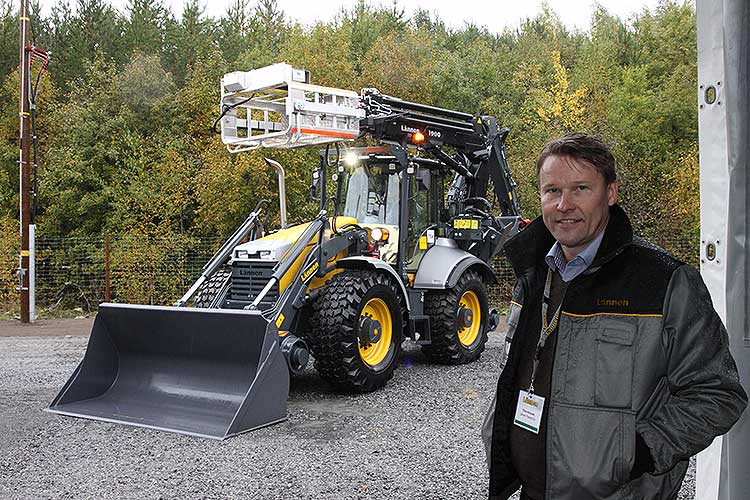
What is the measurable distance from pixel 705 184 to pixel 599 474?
2.60 feet

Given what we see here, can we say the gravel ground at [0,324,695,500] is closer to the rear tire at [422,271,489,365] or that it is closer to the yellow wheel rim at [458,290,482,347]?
the rear tire at [422,271,489,365]

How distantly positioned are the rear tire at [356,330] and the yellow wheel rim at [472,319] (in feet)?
4.92

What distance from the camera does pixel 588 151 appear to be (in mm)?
2104

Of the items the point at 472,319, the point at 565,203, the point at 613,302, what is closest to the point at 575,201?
the point at 565,203

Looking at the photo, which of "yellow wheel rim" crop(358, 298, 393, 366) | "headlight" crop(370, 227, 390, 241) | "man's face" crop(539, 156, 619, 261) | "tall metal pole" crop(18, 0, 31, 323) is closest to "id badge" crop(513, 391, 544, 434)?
"man's face" crop(539, 156, 619, 261)

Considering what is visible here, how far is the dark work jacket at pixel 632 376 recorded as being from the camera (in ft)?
5.95

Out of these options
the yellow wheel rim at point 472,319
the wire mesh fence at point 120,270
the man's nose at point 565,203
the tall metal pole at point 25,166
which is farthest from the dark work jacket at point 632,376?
the wire mesh fence at point 120,270

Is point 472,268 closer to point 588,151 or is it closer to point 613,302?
point 588,151

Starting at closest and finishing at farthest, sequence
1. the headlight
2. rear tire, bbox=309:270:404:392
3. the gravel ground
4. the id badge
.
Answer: the id badge → the gravel ground → rear tire, bbox=309:270:404:392 → the headlight

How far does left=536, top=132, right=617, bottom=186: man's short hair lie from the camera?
2.10 m

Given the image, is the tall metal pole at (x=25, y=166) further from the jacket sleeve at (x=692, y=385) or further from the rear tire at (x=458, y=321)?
the jacket sleeve at (x=692, y=385)

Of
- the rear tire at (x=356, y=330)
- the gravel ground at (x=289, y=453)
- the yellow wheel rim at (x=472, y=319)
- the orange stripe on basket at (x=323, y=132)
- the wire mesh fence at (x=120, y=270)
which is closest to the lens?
the gravel ground at (x=289, y=453)

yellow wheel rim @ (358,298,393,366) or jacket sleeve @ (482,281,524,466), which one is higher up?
jacket sleeve @ (482,281,524,466)

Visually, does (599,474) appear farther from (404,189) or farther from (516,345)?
(404,189)
